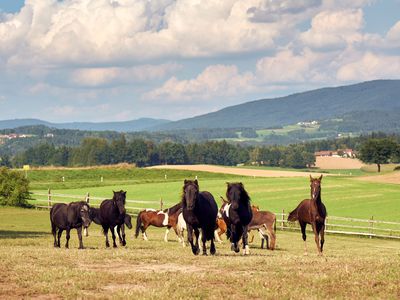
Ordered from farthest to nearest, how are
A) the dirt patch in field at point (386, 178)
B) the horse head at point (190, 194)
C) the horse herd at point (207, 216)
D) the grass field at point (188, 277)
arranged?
the dirt patch in field at point (386, 178)
the horse herd at point (207, 216)
the horse head at point (190, 194)
the grass field at point (188, 277)

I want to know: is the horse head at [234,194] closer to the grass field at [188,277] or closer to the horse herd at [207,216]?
the horse herd at [207,216]

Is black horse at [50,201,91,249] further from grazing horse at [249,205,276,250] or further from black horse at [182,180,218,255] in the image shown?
grazing horse at [249,205,276,250]

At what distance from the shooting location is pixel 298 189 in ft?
276

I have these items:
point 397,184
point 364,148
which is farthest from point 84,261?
point 364,148

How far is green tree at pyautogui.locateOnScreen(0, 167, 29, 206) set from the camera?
194ft

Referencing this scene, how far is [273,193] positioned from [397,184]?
20.4 m

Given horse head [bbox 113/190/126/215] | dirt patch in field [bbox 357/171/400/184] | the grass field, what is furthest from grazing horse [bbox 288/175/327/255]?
dirt patch in field [bbox 357/171/400/184]

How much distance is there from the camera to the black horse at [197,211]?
19828 millimetres

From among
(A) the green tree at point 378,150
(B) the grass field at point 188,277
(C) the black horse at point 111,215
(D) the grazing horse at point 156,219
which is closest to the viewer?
(B) the grass field at point 188,277

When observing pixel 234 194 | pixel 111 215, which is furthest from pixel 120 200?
pixel 234 194

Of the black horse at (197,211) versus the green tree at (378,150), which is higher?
the green tree at (378,150)

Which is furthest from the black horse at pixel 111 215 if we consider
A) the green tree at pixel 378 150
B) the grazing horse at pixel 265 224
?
the green tree at pixel 378 150

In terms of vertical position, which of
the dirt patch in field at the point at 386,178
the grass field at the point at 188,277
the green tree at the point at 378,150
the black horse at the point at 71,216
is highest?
the green tree at the point at 378,150

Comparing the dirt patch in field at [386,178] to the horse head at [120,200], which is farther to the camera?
the dirt patch in field at [386,178]
